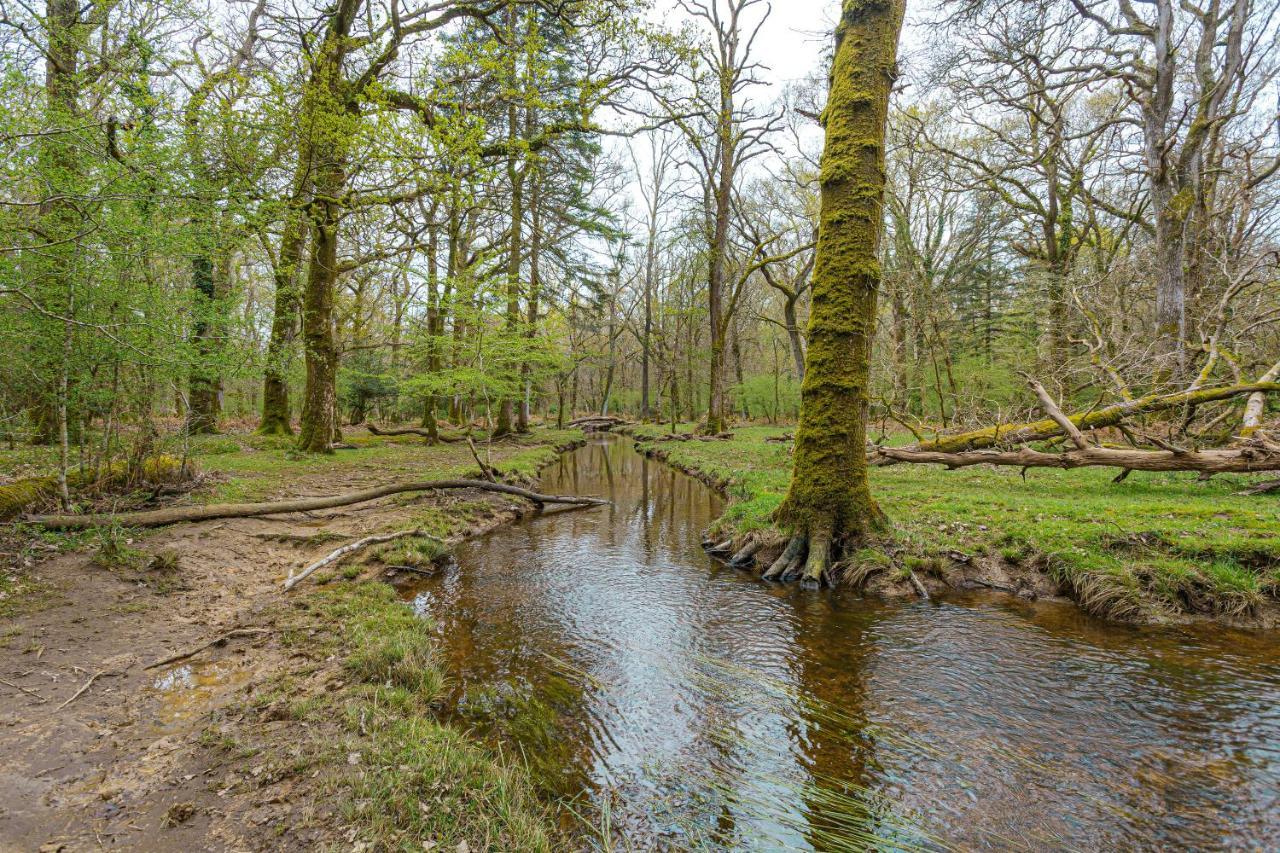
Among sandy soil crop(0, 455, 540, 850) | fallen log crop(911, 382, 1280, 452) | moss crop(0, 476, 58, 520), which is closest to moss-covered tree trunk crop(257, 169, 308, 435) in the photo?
moss crop(0, 476, 58, 520)

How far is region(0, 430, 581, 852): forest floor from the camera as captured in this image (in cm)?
232

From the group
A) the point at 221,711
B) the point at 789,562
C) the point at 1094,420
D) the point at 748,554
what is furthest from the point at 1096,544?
the point at 221,711

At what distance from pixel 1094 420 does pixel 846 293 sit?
5.24 metres

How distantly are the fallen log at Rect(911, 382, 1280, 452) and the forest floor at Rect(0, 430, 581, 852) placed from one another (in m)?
9.64

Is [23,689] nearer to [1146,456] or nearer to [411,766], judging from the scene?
[411,766]

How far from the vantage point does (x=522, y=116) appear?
1953 centimetres

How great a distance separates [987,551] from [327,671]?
691cm

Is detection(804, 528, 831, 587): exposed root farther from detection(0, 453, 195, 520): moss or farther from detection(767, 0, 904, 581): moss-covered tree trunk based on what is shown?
detection(0, 453, 195, 520): moss

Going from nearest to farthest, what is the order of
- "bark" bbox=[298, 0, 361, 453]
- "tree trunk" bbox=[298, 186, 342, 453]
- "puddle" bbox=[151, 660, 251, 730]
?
"puddle" bbox=[151, 660, 251, 730] < "bark" bbox=[298, 0, 361, 453] < "tree trunk" bbox=[298, 186, 342, 453]

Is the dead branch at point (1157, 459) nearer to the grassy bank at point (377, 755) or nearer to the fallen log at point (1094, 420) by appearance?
the fallen log at point (1094, 420)

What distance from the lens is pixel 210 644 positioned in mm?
3930

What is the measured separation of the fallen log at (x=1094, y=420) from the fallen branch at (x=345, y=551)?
9.65 meters

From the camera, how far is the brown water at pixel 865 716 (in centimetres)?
268

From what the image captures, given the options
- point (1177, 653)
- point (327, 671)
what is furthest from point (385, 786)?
point (1177, 653)
